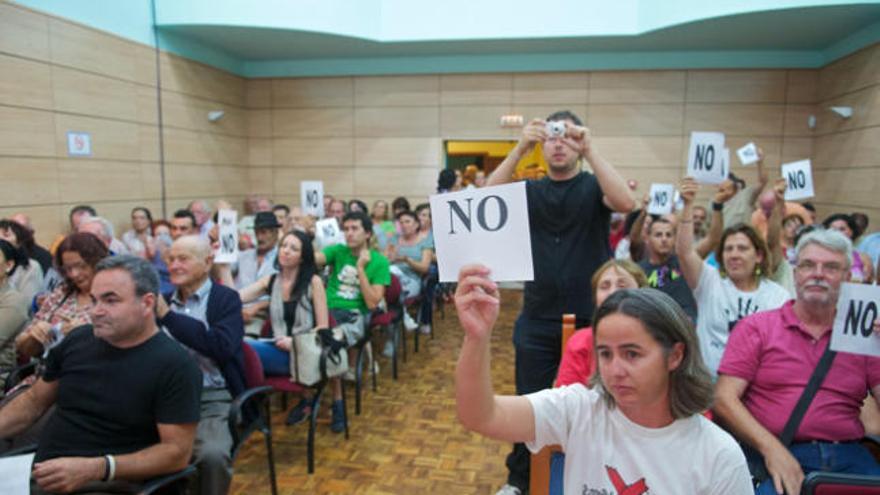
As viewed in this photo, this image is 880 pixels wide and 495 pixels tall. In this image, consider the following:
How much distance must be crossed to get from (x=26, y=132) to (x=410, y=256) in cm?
412

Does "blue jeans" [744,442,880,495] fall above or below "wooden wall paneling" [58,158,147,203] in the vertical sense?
below

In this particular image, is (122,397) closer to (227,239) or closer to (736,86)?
(227,239)

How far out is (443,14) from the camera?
7461mm

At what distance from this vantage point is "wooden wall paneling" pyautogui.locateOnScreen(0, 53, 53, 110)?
5.03 m

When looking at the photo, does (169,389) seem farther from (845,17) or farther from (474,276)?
(845,17)

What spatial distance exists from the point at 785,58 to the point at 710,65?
101 cm

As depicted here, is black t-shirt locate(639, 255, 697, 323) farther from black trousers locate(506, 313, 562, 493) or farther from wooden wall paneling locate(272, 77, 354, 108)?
wooden wall paneling locate(272, 77, 354, 108)

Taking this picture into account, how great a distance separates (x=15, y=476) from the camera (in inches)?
61.2

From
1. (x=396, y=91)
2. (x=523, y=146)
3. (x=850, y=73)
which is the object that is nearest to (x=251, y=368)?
(x=523, y=146)

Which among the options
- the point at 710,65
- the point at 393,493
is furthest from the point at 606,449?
the point at 710,65

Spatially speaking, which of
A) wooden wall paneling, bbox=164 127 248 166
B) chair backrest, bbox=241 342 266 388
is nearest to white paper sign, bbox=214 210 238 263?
chair backrest, bbox=241 342 266 388

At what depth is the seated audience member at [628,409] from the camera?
111 centimetres

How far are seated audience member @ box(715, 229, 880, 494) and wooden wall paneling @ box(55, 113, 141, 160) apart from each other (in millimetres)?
6577

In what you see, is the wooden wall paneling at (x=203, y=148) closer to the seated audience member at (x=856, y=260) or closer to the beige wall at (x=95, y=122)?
the beige wall at (x=95, y=122)
